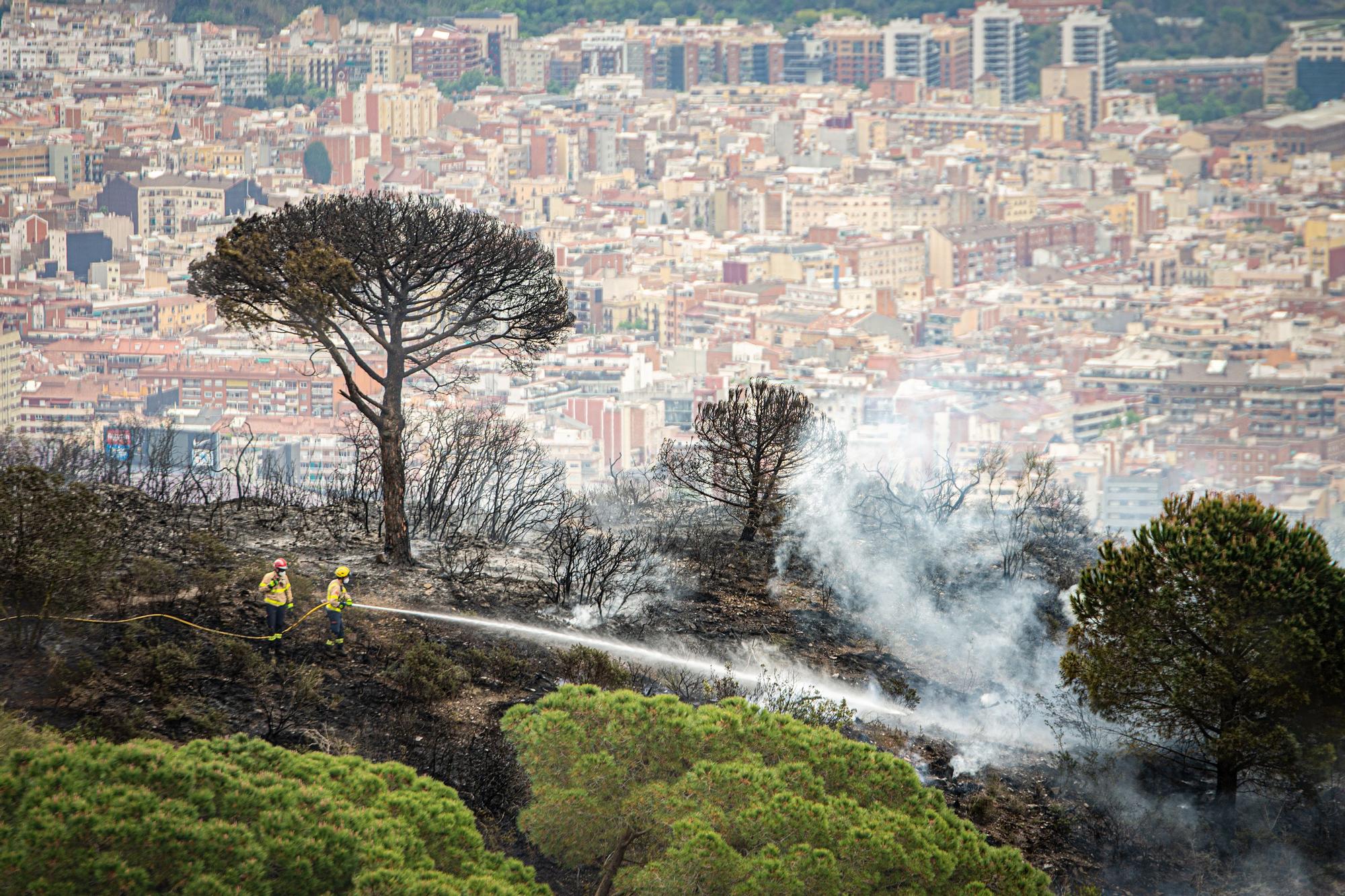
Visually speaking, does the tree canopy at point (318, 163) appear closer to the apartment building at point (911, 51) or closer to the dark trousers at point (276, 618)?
the apartment building at point (911, 51)

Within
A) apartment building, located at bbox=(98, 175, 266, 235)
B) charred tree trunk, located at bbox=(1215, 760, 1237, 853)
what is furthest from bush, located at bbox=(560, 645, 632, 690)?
apartment building, located at bbox=(98, 175, 266, 235)

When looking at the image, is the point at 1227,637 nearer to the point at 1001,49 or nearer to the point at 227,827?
the point at 227,827

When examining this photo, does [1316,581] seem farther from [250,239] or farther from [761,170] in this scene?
[761,170]

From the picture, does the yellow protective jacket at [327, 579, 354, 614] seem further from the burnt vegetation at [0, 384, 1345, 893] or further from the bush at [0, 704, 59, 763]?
the bush at [0, 704, 59, 763]

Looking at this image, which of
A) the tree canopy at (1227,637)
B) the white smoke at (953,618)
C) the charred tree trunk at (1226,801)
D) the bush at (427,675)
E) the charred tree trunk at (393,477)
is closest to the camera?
the tree canopy at (1227,637)

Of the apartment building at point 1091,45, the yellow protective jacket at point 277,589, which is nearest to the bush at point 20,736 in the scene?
the yellow protective jacket at point 277,589

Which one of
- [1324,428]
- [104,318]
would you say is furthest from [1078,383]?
[104,318]

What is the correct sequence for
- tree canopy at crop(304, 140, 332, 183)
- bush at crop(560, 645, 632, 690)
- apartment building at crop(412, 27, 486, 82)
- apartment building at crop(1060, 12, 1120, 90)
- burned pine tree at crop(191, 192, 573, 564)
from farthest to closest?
apartment building at crop(1060, 12, 1120, 90), apartment building at crop(412, 27, 486, 82), tree canopy at crop(304, 140, 332, 183), burned pine tree at crop(191, 192, 573, 564), bush at crop(560, 645, 632, 690)

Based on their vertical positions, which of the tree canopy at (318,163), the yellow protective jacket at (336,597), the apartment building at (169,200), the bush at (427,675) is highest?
the tree canopy at (318,163)
